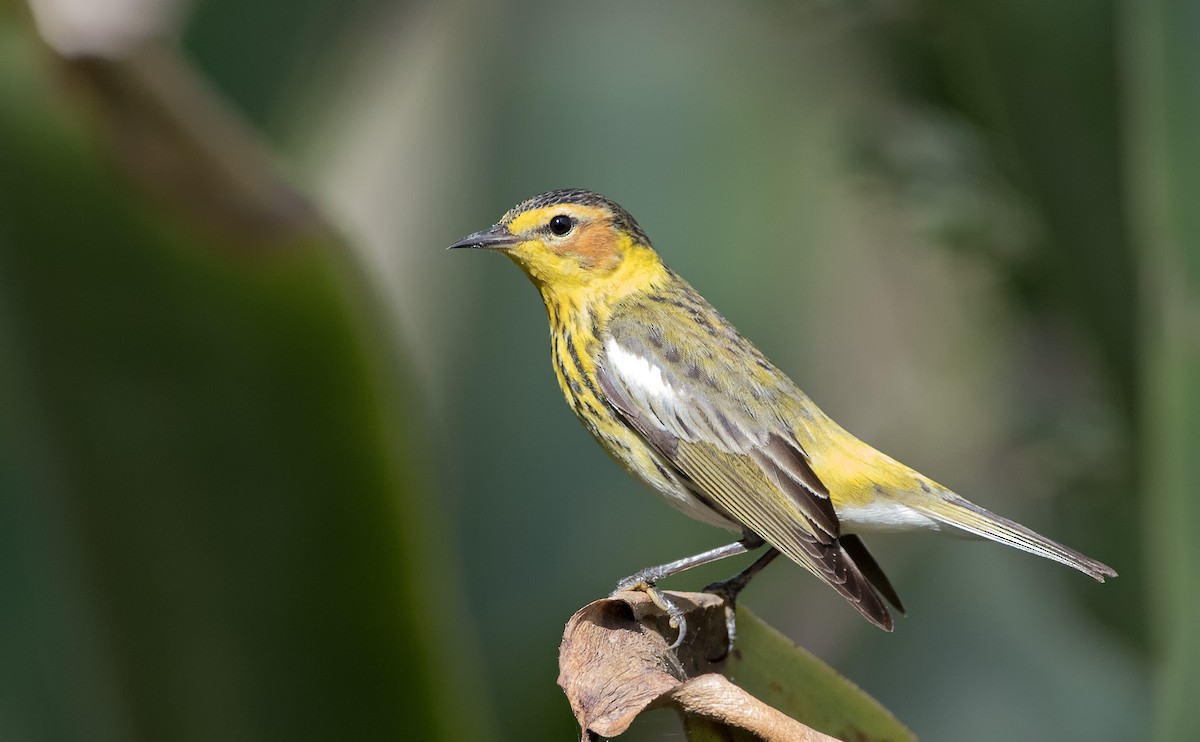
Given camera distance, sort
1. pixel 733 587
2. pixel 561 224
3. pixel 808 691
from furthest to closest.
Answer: pixel 561 224, pixel 733 587, pixel 808 691

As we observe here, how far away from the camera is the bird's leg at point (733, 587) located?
97.8 inches

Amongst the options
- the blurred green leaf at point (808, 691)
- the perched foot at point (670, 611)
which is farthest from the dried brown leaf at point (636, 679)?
the blurred green leaf at point (808, 691)

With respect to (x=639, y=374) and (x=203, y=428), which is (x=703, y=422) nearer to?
(x=639, y=374)

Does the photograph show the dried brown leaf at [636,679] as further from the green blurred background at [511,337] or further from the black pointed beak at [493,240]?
the black pointed beak at [493,240]

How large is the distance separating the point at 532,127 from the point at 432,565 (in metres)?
2.65

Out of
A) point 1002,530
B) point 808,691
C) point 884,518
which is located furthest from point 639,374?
point 808,691

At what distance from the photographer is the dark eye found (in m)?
3.74

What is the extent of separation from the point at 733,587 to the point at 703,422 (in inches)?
22.7

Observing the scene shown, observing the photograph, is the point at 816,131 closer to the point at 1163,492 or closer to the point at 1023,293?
the point at 1023,293

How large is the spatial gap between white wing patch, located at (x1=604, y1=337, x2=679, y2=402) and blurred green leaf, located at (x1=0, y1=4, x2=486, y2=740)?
1061mm

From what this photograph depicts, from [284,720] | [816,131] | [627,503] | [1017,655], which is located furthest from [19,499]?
[816,131]

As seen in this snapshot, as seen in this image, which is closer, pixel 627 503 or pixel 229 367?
pixel 229 367

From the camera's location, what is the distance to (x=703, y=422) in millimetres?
3514

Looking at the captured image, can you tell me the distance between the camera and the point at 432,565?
2.43 meters
